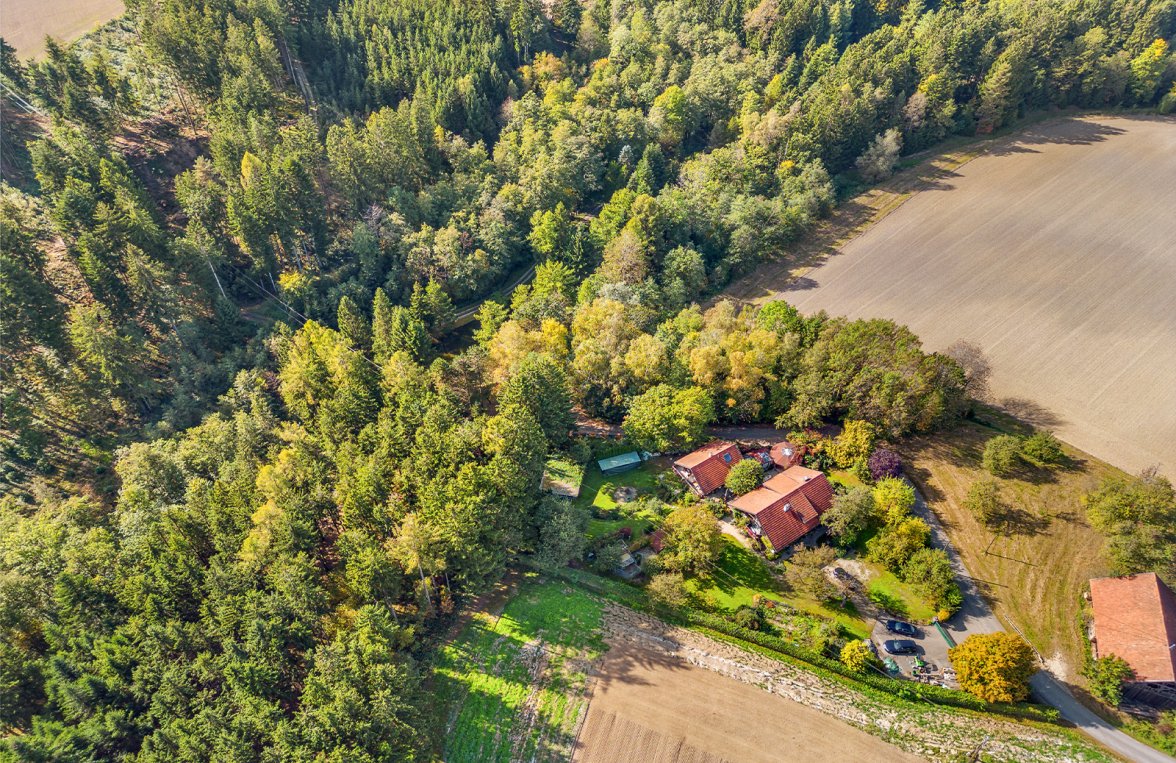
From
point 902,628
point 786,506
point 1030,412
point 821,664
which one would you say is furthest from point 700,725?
point 1030,412

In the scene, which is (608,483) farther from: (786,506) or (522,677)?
(522,677)

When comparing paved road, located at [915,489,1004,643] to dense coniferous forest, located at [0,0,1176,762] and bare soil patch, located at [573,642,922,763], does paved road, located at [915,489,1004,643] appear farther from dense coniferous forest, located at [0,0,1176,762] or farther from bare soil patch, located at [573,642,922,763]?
dense coniferous forest, located at [0,0,1176,762]

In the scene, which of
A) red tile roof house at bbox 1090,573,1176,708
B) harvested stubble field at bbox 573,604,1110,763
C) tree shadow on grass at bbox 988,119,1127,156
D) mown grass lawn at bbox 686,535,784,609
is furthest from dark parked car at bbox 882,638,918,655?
tree shadow on grass at bbox 988,119,1127,156

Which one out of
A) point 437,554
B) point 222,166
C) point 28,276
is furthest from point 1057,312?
point 28,276

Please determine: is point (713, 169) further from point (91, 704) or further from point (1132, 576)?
point (91, 704)

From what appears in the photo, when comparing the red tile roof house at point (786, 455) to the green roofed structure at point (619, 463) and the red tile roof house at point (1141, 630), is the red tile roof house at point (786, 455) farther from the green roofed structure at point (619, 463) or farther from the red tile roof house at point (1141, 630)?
the red tile roof house at point (1141, 630)

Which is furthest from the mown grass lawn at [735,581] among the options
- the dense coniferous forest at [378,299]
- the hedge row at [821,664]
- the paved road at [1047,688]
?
the paved road at [1047,688]
